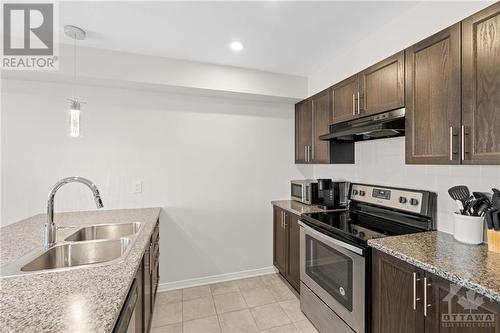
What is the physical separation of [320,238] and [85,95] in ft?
8.83

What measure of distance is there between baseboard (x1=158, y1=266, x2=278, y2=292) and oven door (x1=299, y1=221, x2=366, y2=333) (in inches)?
36.0

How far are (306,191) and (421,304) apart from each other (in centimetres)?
164

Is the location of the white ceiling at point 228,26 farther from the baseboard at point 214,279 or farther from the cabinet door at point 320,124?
the baseboard at point 214,279

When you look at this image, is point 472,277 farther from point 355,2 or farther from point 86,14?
point 86,14

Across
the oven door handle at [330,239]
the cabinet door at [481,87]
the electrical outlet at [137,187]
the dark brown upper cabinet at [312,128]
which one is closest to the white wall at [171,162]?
the electrical outlet at [137,187]

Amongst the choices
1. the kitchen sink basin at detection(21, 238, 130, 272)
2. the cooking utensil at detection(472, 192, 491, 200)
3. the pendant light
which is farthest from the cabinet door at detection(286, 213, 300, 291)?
the pendant light

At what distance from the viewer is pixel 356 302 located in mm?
1540

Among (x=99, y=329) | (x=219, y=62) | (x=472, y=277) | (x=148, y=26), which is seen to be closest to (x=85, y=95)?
(x=148, y=26)

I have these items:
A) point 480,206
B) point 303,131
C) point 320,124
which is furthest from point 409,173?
point 303,131

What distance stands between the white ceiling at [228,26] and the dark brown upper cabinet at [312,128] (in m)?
0.48

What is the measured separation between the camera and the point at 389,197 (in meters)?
2.05

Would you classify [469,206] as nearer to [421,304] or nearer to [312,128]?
[421,304]

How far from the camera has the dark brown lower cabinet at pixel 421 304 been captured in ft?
3.17

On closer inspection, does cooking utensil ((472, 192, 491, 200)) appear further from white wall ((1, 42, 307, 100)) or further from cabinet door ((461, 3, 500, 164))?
white wall ((1, 42, 307, 100))
